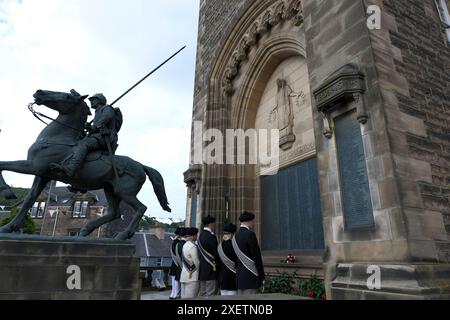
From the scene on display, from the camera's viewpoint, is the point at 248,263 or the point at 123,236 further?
the point at 123,236

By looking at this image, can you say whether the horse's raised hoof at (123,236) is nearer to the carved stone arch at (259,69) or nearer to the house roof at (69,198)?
the carved stone arch at (259,69)

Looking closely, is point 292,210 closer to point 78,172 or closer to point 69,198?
point 78,172

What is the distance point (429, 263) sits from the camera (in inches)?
144

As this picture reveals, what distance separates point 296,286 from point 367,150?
376 centimetres

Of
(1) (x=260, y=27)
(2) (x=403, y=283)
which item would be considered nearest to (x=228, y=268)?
(2) (x=403, y=283)

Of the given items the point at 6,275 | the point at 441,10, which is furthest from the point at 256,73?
the point at 6,275

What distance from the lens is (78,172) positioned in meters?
4.75

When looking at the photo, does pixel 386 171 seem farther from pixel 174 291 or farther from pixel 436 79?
pixel 174 291

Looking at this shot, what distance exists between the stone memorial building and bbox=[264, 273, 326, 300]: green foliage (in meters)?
0.27

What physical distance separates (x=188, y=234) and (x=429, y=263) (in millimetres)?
4270

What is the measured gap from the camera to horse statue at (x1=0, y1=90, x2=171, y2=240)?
4.53 metres

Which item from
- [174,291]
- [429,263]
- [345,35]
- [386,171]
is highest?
[345,35]
